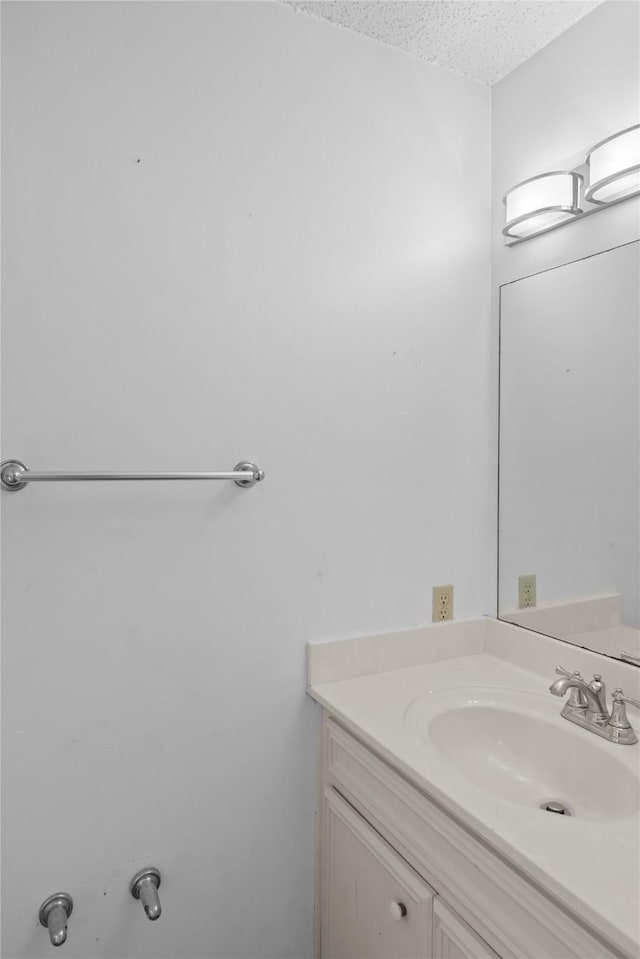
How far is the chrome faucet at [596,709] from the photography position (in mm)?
1147

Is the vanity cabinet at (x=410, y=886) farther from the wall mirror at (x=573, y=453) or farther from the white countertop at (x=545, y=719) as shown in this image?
the wall mirror at (x=573, y=453)

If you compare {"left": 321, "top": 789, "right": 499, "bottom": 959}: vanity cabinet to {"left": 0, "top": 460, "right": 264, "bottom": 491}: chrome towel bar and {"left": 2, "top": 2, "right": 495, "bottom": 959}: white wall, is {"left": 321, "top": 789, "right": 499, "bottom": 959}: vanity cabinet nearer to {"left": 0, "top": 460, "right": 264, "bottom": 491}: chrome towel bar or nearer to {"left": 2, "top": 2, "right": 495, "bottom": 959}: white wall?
{"left": 2, "top": 2, "right": 495, "bottom": 959}: white wall

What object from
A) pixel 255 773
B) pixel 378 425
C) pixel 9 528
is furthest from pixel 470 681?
pixel 9 528

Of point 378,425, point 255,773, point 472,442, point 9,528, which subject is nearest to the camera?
point 9,528

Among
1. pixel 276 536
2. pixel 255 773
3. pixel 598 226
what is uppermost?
pixel 598 226

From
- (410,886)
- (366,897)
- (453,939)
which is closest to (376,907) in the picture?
(366,897)

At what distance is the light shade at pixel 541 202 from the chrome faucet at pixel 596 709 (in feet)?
3.59

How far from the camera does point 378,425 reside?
59.7 inches

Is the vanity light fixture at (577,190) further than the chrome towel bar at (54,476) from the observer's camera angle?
Yes

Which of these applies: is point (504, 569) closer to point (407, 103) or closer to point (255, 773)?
point (255, 773)

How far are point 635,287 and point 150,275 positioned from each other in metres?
1.07

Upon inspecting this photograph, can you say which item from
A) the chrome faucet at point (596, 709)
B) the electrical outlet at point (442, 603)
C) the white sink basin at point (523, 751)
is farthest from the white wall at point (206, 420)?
the chrome faucet at point (596, 709)

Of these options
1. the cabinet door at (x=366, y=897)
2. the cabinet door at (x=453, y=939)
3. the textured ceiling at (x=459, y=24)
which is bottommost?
the cabinet door at (x=366, y=897)

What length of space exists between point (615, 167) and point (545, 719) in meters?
1.22
